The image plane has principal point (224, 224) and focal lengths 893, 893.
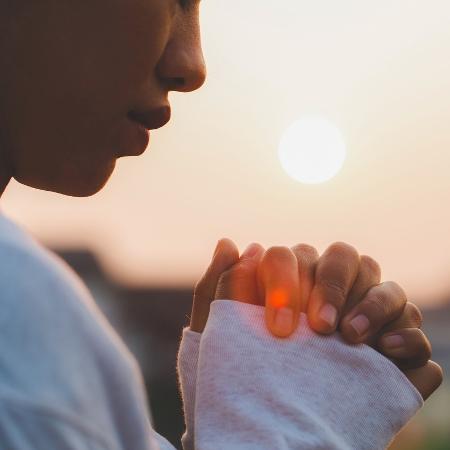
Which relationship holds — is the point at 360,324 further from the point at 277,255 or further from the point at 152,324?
the point at 152,324

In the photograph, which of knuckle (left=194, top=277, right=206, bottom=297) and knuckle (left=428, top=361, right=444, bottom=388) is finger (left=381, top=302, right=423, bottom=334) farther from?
knuckle (left=194, top=277, right=206, bottom=297)

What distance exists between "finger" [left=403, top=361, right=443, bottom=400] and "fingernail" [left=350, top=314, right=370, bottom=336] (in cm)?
16

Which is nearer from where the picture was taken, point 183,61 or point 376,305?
point 183,61

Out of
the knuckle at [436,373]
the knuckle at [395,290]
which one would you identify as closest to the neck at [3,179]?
the knuckle at [395,290]

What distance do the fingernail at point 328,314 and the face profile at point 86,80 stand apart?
0.44 meters

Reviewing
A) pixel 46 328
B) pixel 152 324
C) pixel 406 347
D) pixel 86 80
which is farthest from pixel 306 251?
pixel 152 324

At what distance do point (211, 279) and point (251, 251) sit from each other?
0.10 m

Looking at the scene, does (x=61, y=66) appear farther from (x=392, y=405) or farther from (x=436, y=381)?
(x=436, y=381)

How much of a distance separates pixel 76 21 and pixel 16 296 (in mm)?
588

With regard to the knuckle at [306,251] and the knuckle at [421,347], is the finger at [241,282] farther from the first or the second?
the knuckle at [421,347]

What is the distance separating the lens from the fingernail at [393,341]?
5.57ft

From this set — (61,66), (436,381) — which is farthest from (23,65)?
(436,381)

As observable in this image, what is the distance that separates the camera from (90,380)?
39.4 inches

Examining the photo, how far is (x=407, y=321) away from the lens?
178 cm
